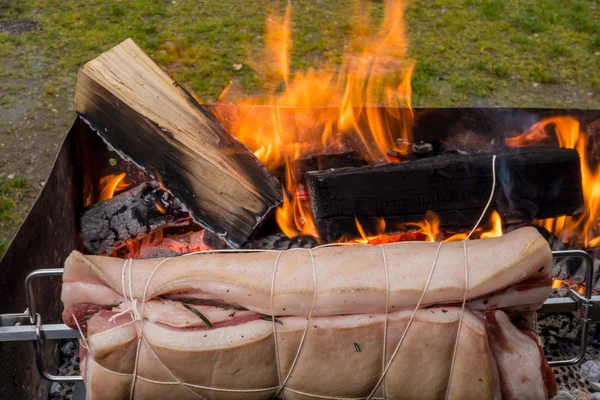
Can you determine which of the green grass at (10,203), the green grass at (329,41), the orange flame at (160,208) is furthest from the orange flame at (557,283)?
the green grass at (10,203)

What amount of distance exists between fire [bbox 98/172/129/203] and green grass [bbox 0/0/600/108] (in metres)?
2.10

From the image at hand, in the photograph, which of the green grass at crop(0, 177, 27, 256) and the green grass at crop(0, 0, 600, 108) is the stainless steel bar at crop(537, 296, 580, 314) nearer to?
the green grass at crop(0, 0, 600, 108)

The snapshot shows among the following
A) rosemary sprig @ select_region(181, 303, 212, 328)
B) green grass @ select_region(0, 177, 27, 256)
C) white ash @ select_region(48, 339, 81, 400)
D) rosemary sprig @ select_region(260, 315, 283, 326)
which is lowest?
green grass @ select_region(0, 177, 27, 256)

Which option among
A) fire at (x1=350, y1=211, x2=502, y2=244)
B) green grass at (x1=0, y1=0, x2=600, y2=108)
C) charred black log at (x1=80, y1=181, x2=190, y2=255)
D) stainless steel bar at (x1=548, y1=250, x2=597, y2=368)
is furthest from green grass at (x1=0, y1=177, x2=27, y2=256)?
stainless steel bar at (x1=548, y1=250, x2=597, y2=368)

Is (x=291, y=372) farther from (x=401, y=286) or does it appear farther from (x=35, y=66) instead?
(x=35, y=66)

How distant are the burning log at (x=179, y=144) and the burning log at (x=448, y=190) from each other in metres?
0.34

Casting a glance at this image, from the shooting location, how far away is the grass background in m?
6.10

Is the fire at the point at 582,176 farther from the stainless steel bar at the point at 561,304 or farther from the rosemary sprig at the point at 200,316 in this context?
the rosemary sprig at the point at 200,316

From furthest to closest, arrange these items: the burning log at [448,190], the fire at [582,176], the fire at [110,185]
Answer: the fire at [110,185] → the fire at [582,176] → the burning log at [448,190]

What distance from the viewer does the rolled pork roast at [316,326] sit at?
99.9 inches

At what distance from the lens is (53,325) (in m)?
2.70

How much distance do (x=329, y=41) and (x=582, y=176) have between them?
12.2ft

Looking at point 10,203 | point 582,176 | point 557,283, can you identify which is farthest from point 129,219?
point 582,176

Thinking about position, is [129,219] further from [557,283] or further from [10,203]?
[557,283]
